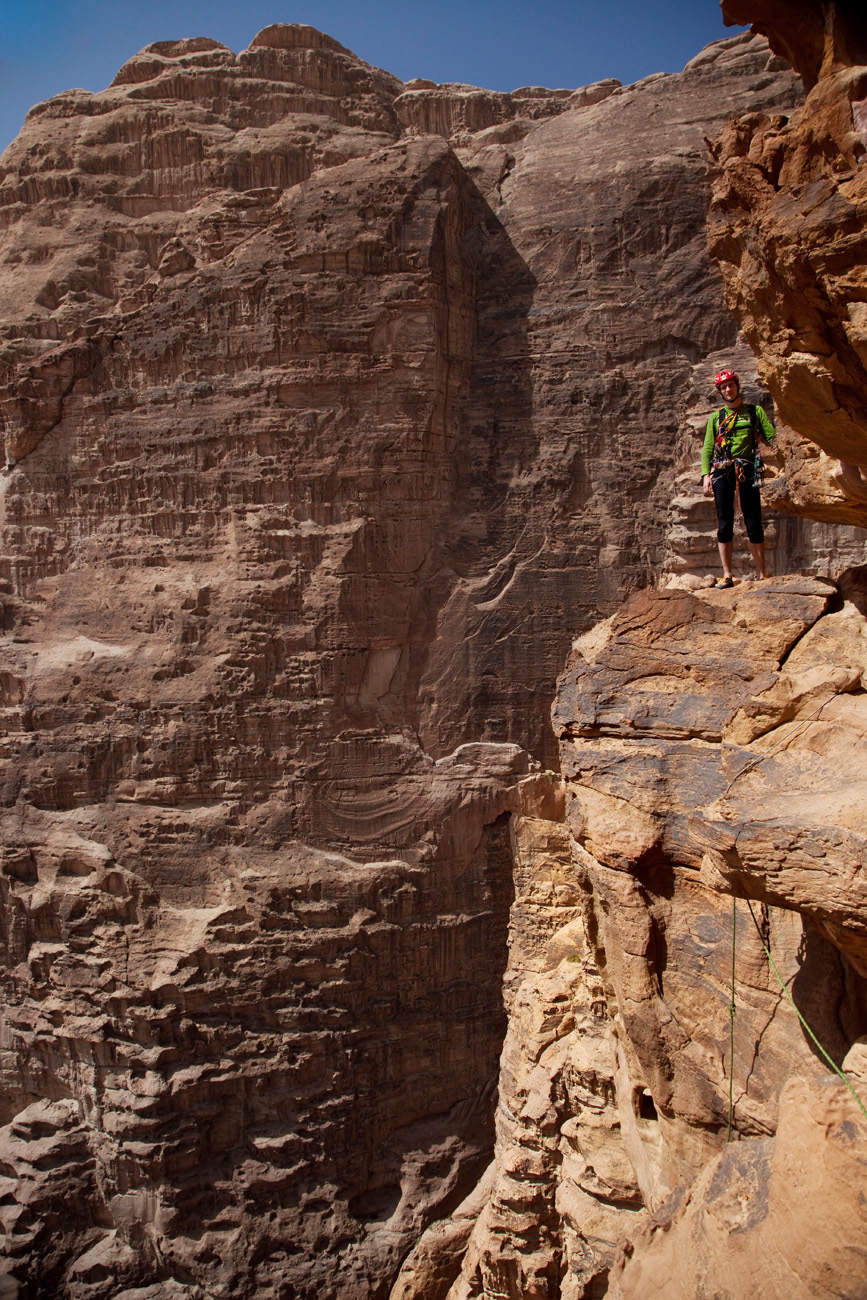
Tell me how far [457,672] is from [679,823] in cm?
727

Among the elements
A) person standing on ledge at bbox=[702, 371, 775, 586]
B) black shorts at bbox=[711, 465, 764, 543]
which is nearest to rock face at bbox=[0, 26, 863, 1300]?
black shorts at bbox=[711, 465, 764, 543]

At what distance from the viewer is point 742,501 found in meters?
7.29

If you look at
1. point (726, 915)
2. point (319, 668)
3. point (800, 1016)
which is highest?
point (319, 668)

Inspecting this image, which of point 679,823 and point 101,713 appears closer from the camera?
point 679,823

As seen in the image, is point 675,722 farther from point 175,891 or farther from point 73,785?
point 73,785

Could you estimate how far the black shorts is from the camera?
7.23m

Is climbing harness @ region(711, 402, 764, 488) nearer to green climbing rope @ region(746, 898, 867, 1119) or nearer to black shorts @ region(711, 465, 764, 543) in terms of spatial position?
black shorts @ region(711, 465, 764, 543)

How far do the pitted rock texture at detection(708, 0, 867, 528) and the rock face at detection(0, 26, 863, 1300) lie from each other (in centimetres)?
658

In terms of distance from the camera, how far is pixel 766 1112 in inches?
199

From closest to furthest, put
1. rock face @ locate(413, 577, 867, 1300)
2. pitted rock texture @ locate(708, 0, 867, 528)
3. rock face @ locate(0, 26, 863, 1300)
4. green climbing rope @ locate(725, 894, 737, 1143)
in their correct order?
rock face @ locate(413, 577, 867, 1300), pitted rock texture @ locate(708, 0, 867, 528), green climbing rope @ locate(725, 894, 737, 1143), rock face @ locate(0, 26, 863, 1300)

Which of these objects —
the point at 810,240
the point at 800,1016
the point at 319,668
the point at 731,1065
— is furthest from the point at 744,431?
the point at 319,668

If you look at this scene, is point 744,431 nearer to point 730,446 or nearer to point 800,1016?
point 730,446

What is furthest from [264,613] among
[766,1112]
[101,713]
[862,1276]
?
[862,1276]

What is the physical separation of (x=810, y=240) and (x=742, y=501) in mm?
2989
